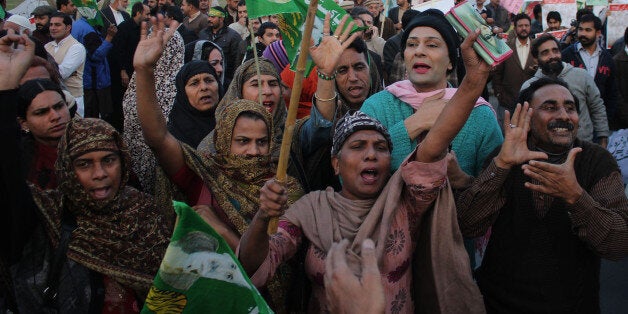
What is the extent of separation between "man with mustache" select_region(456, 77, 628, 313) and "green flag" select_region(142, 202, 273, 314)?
1.42 metres

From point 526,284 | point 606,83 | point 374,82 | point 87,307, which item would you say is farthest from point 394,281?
point 606,83

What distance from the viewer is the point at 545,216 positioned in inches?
113

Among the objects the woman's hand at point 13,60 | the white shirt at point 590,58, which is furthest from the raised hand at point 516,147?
the white shirt at point 590,58

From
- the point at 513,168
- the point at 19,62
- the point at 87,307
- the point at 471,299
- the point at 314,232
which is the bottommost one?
the point at 87,307

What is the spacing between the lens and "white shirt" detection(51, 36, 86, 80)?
281 inches

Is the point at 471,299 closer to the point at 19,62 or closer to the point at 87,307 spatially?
the point at 87,307

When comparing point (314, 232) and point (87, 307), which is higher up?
point (314, 232)

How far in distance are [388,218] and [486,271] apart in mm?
760

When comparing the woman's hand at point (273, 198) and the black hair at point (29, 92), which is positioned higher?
the black hair at point (29, 92)

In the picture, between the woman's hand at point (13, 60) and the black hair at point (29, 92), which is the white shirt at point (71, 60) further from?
the woman's hand at point (13, 60)

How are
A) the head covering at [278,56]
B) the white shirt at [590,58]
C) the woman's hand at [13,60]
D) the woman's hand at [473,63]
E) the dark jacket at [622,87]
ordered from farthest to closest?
1. the white shirt at [590,58]
2. the dark jacket at [622,87]
3. the head covering at [278,56]
4. the woman's hand at [13,60]
5. the woman's hand at [473,63]

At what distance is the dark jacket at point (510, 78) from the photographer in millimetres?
8898

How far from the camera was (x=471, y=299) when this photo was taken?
8.57 ft

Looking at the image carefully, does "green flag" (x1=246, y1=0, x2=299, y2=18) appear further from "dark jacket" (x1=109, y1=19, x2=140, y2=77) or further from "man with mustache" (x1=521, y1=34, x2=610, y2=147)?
"dark jacket" (x1=109, y1=19, x2=140, y2=77)
